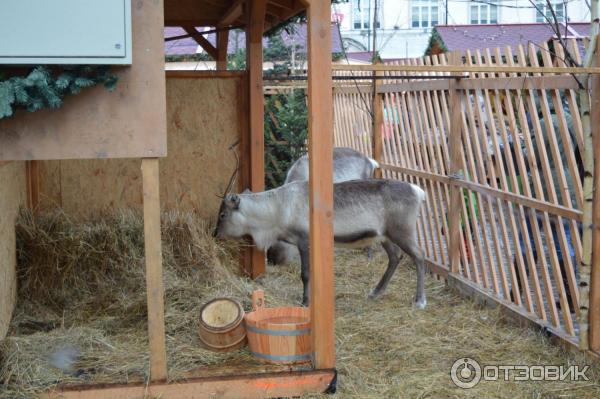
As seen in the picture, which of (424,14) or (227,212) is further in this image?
(424,14)

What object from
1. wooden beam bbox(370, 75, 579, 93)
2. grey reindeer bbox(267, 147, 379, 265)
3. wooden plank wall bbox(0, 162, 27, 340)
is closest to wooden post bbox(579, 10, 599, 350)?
wooden beam bbox(370, 75, 579, 93)

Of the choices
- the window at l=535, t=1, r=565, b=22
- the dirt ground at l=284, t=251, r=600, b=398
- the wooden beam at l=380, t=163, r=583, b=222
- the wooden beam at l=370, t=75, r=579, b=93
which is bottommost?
the dirt ground at l=284, t=251, r=600, b=398

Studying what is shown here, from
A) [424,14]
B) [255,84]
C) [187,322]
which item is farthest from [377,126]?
[424,14]

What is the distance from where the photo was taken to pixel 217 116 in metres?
7.84

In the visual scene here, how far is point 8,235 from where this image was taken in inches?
238

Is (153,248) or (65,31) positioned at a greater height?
(65,31)

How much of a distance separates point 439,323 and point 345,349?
123 cm

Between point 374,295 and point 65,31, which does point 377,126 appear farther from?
point 65,31

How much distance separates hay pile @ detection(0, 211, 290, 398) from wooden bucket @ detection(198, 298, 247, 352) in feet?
0.27

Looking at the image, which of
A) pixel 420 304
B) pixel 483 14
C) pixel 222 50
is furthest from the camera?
pixel 483 14

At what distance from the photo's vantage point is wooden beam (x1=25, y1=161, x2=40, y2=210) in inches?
285

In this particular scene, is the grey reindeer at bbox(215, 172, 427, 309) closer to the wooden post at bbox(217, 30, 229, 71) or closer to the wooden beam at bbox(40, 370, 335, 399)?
the wooden beam at bbox(40, 370, 335, 399)

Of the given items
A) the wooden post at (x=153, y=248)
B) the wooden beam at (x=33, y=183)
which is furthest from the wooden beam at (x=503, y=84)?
the wooden beam at (x=33, y=183)

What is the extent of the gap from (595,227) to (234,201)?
11.5ft
